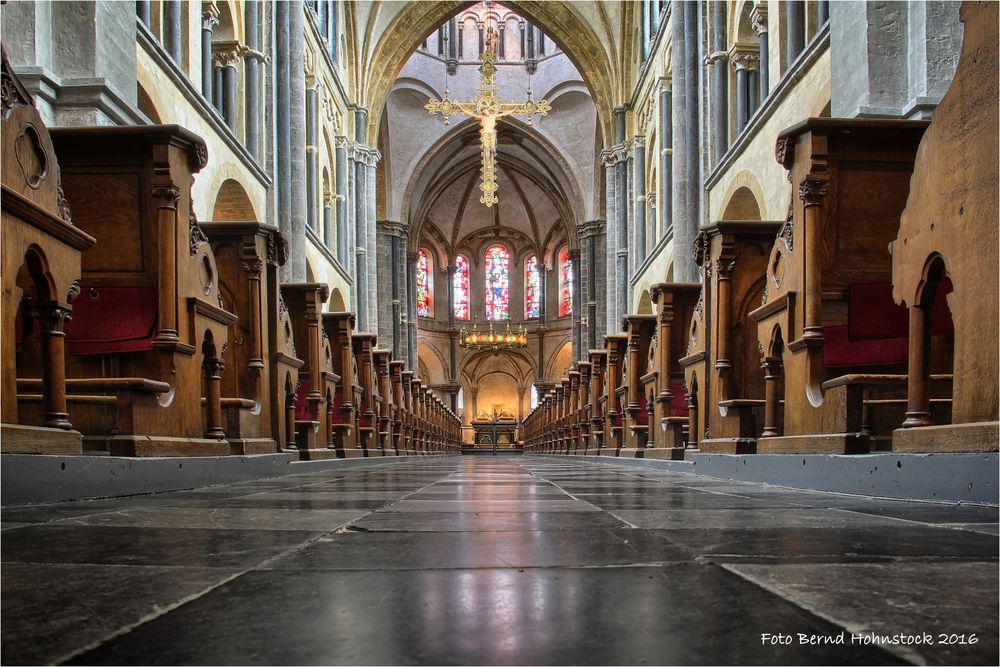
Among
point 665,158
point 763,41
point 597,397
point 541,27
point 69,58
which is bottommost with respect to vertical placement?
point 597,397

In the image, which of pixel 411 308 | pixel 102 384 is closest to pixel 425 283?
pixel 411 308

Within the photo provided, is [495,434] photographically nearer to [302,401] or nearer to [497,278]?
[497,278]

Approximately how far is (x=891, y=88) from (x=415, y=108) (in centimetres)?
2453

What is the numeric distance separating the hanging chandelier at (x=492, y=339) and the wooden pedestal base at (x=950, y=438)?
3122 centimetres

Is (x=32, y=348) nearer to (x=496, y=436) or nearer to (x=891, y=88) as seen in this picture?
(x=891, y=88)

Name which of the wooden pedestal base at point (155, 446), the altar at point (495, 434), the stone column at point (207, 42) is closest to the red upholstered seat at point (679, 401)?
the wooden pedestal base at point (155, 446)

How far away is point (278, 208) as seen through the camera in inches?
499

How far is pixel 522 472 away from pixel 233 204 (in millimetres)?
7021

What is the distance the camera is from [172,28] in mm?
8984

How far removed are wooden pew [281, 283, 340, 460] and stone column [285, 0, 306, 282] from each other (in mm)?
5179

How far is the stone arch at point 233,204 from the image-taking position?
11.0 meters

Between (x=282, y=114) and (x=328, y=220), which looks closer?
(x=282, y=114)

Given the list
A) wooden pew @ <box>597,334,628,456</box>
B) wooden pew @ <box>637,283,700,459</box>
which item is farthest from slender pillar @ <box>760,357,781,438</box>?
wooden pew @ <box>597,334,628,456</box>

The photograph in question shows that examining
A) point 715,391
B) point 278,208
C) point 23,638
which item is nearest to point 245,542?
point 23,638
